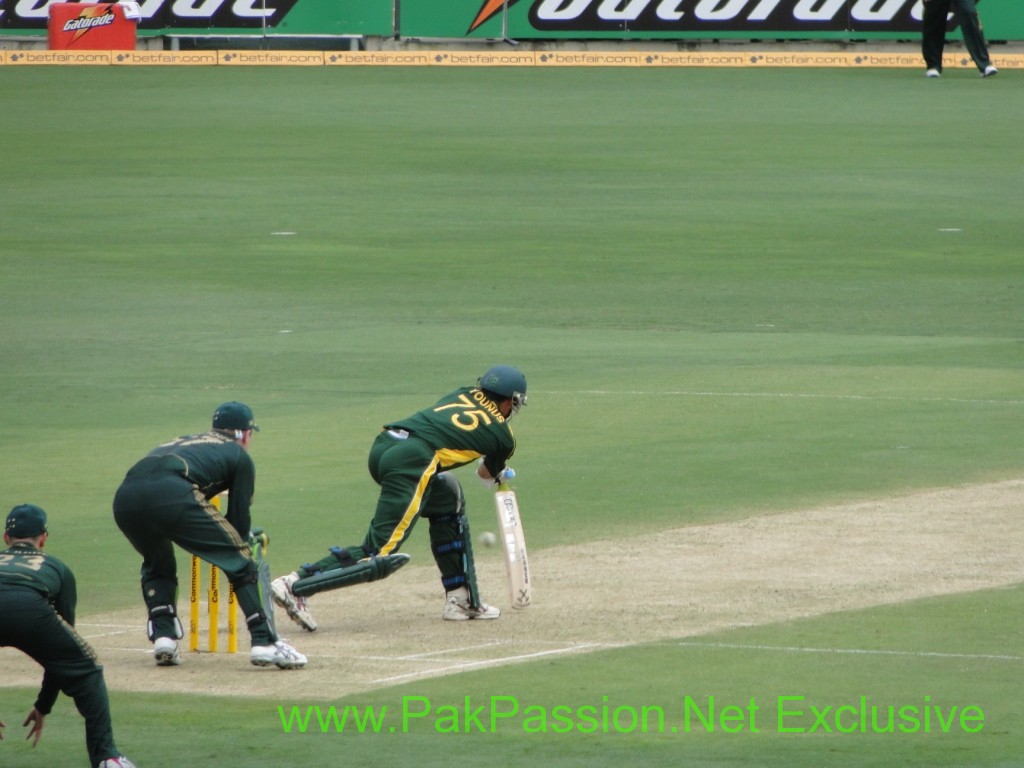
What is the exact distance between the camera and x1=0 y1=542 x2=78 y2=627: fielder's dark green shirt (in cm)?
936

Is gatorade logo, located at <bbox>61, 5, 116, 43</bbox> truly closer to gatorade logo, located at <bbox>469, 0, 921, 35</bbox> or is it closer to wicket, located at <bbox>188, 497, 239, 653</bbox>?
gatorade logo, located at <bbox>469, 0, 921, 35</bbox>

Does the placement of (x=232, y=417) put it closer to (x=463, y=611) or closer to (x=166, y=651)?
(x=166, y=651)

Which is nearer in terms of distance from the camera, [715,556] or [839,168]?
[715,556]

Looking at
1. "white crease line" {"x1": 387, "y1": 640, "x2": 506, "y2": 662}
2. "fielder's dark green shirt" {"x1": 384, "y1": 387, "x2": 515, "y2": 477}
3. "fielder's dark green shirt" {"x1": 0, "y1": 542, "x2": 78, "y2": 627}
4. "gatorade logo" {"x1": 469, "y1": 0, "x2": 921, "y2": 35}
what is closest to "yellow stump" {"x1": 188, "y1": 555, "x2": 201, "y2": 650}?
"white crease line" {"x1": 387, "y1": 640, "x2": 506, "y2": 662}

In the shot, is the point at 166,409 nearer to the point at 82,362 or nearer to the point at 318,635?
the point at 82,362

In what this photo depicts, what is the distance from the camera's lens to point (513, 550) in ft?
40.7

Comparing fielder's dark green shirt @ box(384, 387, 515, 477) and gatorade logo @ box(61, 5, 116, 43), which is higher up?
fielder's dark green shirt @ box(384, 387, 515, 477)

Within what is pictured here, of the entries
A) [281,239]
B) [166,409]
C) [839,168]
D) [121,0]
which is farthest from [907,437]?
[121,0]

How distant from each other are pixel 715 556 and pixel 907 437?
530 cm

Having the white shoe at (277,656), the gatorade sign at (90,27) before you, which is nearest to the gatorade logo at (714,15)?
the gatorade sign at (90,27)

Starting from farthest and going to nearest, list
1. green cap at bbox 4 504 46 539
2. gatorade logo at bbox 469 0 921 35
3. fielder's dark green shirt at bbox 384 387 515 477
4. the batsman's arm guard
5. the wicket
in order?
gatorade logo at bbox 469 0 921 35
fielder's dark green shirt at bbox 384 387 515 477
the batsman's arm guard
the wicket
green cap at bbox 4 504 46 539

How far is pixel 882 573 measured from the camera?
13688 millimetres

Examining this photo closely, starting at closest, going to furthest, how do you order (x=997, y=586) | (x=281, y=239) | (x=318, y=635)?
(x=318, y=635), (x=997, y=586), (x=281, y=239)

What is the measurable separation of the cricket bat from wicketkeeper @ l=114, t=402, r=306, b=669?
167cm
